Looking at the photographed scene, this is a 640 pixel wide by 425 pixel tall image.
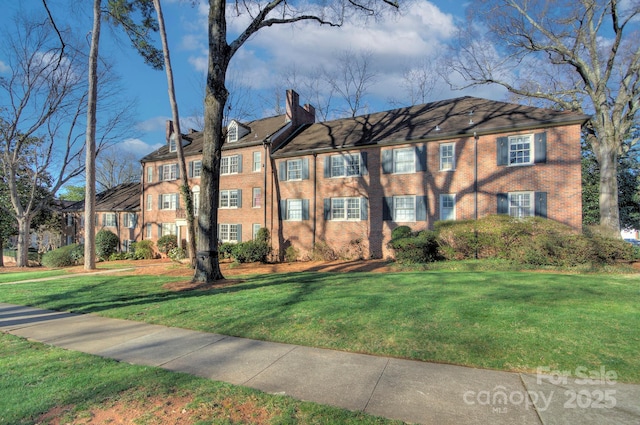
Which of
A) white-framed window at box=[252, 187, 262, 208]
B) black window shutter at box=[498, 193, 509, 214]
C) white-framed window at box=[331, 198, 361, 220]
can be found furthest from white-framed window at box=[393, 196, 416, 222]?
white-framed window at box=[252, 187, 262, 208]

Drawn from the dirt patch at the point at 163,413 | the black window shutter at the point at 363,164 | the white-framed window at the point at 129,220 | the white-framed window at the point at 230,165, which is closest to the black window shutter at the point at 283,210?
the white-framed window at the point at 230,165

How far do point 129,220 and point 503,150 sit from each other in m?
29.3

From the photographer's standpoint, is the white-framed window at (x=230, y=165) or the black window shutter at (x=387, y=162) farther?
the white-framed window at (x=230, y=165)

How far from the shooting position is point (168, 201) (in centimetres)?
2664

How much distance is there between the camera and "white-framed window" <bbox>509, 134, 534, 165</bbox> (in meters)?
15.1

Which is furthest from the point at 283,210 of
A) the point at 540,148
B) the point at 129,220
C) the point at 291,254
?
the point at 129,220

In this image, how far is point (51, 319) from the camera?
6.46 m

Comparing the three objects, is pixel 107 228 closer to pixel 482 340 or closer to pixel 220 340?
pixel 220 340

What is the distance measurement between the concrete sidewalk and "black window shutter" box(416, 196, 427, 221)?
533 inches

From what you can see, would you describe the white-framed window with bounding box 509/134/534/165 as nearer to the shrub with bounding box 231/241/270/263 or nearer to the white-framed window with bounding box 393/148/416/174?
the white-framed window with bounding box 393/148/416/174

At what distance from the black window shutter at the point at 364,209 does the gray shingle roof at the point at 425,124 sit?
3254 mm

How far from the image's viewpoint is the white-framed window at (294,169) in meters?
21.0

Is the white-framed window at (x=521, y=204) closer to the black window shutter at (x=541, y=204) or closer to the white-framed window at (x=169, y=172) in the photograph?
the black window shutter at (x=541, y=204)

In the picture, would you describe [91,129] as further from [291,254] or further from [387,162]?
[387,162]
